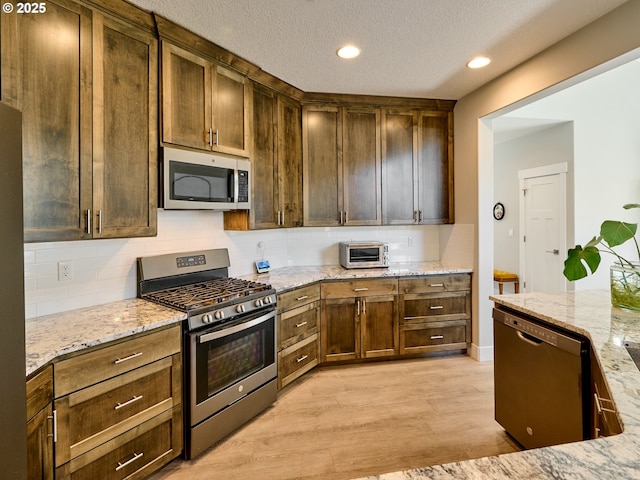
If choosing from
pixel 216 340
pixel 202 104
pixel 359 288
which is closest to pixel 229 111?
pixel 202 104

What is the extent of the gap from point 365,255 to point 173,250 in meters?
1.87

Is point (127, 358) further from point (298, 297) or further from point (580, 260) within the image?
point (580, 260)

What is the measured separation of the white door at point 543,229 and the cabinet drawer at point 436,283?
1812 millimetres

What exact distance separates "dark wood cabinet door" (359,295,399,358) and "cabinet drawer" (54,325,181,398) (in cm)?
185

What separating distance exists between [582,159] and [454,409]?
3762mm

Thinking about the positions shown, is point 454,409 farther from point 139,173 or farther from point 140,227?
point 139,173

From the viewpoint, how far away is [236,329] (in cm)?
218

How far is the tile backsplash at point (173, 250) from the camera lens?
190cm

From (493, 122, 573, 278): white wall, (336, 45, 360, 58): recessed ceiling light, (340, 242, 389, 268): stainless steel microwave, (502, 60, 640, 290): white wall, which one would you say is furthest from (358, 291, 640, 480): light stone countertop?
(493, 122, 573, 278): white wall

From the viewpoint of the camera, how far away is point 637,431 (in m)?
0.83

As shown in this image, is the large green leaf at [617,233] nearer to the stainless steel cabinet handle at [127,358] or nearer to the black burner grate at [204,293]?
the black burner grate at [204,293]

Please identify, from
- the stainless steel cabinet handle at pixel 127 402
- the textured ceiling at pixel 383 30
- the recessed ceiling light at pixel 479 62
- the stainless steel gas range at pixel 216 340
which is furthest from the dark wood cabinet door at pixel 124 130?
the recessed ceiling light at pixel 479 62

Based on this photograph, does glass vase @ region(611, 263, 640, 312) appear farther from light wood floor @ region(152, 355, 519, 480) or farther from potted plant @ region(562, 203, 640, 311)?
light wood floor @ region(152, 355, 519, 480)

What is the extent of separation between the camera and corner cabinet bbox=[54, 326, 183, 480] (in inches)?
57.6
